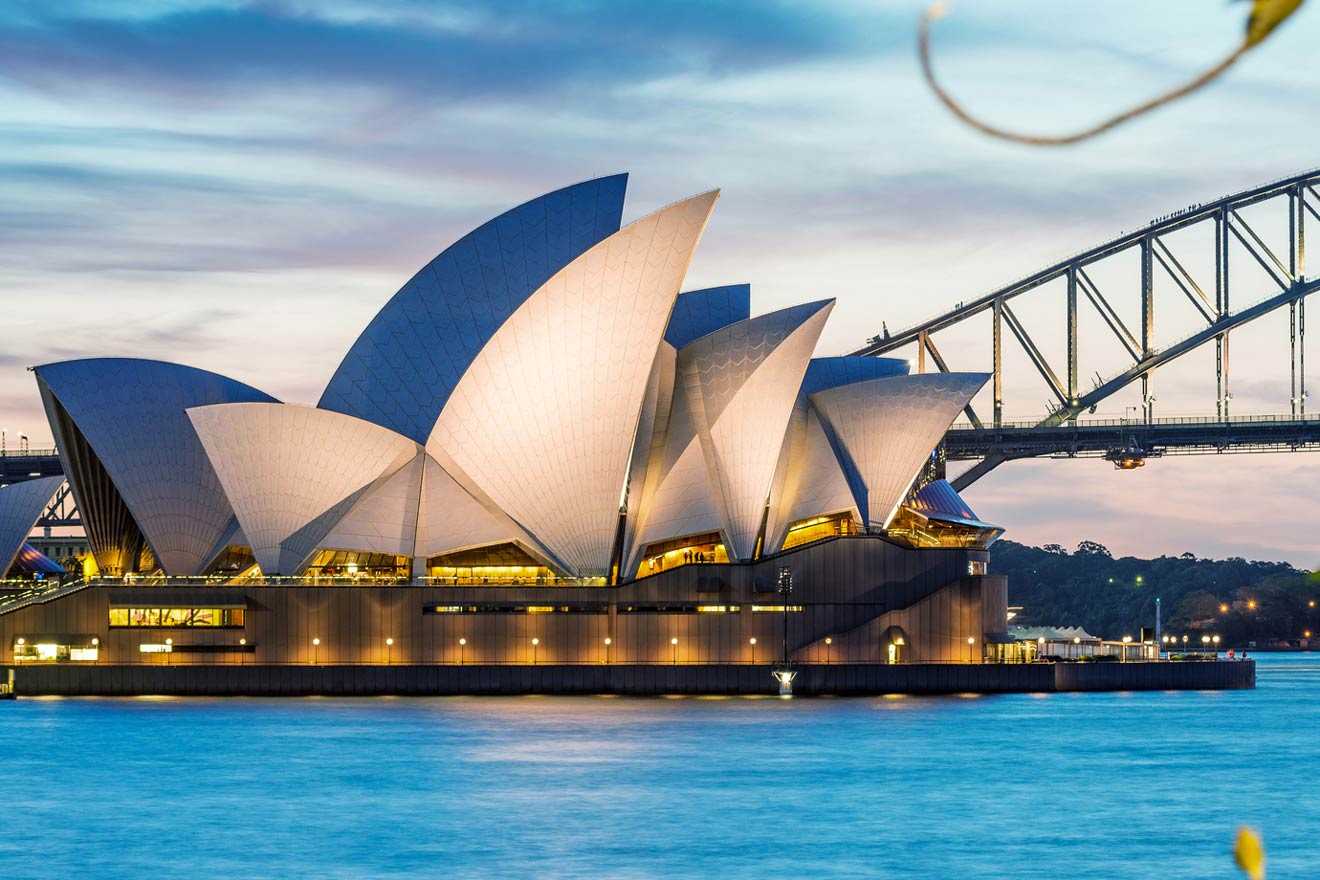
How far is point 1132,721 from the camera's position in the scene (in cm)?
5966

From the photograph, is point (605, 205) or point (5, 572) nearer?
point (605, 205)

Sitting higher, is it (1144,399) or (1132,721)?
(1144,399)

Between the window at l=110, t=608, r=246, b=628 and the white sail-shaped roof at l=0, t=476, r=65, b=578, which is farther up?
the white sail-shaped roof at l=0, t=476, r=65, b=578

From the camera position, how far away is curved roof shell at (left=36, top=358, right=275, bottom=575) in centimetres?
6831

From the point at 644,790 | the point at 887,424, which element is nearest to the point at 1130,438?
the point at 887,424

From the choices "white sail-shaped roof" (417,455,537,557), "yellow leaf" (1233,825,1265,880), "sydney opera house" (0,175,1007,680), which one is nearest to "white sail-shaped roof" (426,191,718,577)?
"sydney opera house" (0,175,1007,680)

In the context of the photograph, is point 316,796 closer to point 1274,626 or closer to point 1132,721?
point 1132,721

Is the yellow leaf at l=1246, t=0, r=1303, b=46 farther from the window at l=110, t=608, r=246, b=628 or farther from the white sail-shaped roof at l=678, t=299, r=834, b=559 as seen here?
the window at l=110, t=608, r=246, b=628

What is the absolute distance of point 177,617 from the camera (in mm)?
67125

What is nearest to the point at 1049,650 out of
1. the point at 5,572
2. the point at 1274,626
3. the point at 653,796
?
the point at 653,796

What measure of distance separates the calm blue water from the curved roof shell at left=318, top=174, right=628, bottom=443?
40.5 feet

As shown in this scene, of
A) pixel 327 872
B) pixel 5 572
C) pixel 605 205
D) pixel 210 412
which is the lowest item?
pixel 327 872

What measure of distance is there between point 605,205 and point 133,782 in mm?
30332

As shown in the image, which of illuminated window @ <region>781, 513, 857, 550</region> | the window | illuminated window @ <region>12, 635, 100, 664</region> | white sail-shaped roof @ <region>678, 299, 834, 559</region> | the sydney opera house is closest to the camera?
white sail-shaped roof @ <region>678, 299, 834, 559</region>
